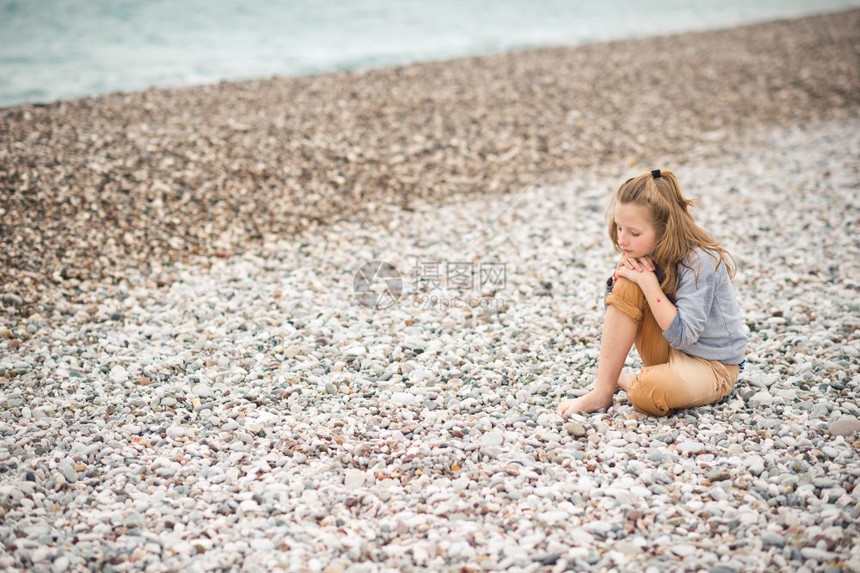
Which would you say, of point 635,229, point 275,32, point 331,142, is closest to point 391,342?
point 635,229

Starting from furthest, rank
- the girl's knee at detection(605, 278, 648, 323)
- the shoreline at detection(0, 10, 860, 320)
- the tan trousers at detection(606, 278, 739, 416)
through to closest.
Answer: the shoreline at detection(0, 10, 860, 320)
the tan trousers at detection(606, 278, 739, 416)
the girl's knee at detection(605, 278, 648, 323)

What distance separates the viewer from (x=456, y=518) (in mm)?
3188

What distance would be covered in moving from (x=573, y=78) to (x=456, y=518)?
1067cm

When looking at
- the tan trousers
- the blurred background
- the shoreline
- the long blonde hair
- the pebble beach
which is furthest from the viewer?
the blurred background

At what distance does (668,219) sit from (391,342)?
2286mm

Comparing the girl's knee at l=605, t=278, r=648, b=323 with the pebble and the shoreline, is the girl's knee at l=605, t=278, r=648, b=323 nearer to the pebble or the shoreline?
the pebble

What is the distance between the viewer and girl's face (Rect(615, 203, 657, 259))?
352 cm

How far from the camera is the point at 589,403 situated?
3959mm

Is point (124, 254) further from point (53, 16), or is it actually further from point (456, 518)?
point (53, 16)

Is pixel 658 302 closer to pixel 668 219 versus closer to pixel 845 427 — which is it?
pixel 668 219

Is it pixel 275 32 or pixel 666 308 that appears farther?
pixel 275 32

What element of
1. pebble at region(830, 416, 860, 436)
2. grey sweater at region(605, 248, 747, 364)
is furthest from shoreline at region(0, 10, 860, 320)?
pebble at region(830, 416, 860, 436)

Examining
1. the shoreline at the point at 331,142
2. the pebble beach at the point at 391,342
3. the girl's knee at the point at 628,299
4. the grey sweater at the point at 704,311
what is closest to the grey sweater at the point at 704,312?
the grey sweater at the point at 704,311

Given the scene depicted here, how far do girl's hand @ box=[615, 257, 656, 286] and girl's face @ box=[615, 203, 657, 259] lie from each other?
0.12 feet
